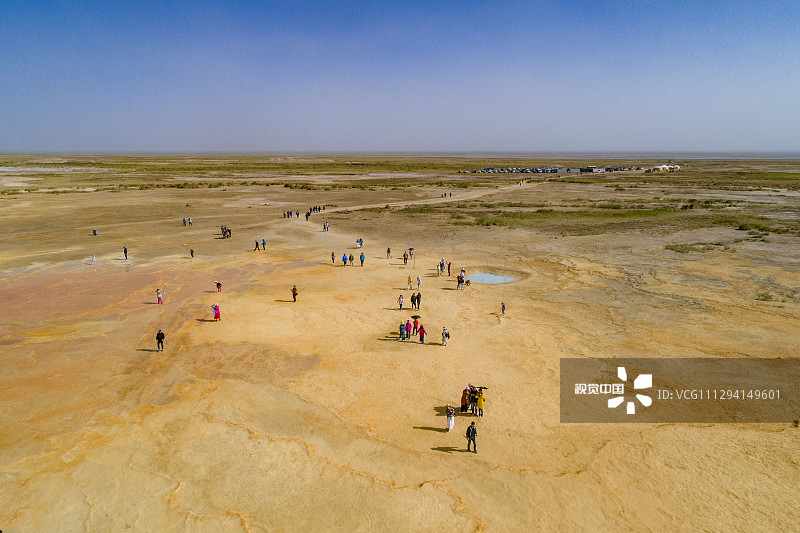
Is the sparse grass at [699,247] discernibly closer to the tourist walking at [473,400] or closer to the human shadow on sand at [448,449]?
the tourist walking at [473,400]

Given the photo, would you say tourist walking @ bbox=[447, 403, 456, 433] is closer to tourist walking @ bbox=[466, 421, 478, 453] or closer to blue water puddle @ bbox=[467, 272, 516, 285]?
tourist walking @ bbox=[466, 421, 478, 453]

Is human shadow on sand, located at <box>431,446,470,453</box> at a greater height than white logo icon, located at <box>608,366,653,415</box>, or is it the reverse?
white logo icon, located at <box>608,366,653,415</box>

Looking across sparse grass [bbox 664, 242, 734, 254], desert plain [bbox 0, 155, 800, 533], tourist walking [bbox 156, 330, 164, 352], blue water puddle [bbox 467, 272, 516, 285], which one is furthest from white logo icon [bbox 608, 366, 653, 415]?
sparse grass [bbox 664, 242, 734, 254]

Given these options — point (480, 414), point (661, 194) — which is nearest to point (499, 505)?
point (480, 414)

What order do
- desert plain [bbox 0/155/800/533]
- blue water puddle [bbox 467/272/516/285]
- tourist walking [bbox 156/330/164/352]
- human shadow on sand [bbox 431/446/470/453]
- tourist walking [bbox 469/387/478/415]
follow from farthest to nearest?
1. blue water puddle [bbox 467/272/516/285]
2. tourist walking [bbox 156/330/164/352]
3. tourist walking [bbox 469/387/478/415]
4. human shadow on sand [bbox 431/446/470/453]
5. desert plain [bbox 0/155/800/533]

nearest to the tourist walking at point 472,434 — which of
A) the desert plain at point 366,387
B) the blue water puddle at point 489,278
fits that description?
the desert plain at point 366,387

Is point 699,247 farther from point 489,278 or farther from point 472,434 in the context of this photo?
point 472,434
